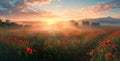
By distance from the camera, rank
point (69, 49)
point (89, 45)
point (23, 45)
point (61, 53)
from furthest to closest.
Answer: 1. point (89, 45)
2. point (69, 49)
3. point (61, 53)
4. point (23, 45)

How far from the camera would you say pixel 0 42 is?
11.2m

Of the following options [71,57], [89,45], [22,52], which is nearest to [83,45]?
[89,45]

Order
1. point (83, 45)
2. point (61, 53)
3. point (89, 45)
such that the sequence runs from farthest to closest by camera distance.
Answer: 1. point (89, 45)
2. point (83, 45)
3. point (61, 53)

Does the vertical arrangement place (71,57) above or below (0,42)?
below

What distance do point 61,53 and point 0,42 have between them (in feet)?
9.04

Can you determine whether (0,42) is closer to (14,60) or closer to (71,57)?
(14,60)

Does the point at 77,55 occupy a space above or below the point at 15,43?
below

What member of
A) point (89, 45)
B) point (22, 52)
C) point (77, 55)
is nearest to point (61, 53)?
point (77, 55)

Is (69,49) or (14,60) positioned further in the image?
(69,49)

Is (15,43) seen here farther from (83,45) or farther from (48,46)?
(83,45)

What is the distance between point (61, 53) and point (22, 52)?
2.06 m

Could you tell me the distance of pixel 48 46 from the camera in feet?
39.9

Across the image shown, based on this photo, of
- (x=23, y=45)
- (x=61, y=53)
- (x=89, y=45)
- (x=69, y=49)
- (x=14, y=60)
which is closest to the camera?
(x=14, y=60)

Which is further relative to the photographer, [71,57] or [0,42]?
[71,57]
